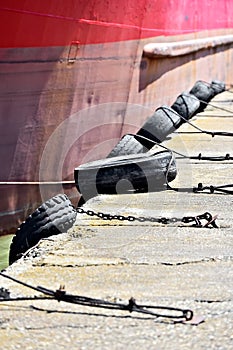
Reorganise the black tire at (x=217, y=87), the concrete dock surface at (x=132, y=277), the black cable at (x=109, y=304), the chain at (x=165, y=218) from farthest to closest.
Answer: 1. the black tire at (x=217, y=87)
2. the chain at (x=165, y=218)
3. the black cable at (x=109, y=304)
4. the concrete dock surface at (x=132, y=277)

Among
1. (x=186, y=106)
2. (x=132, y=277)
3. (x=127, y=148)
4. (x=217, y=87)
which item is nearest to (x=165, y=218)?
(x=132, y=277)

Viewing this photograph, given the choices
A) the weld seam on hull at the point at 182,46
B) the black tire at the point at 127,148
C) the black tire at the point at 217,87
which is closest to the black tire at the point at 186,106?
the weld seam on hull at the point at 182,46

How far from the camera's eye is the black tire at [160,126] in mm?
6781

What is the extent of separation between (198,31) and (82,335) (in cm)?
840

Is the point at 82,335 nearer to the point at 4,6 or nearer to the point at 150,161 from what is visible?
the point at 150,161

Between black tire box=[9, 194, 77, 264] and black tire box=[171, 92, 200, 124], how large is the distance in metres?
4.33

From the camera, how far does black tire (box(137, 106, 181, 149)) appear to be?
678cm

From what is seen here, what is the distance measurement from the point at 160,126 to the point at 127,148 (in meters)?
1.22

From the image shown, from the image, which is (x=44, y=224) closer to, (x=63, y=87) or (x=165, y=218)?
(x=165, y=218)

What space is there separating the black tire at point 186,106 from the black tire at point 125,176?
3314 millimetres

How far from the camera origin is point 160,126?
6836mm

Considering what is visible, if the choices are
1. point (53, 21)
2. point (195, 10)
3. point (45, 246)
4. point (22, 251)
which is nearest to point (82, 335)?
point (45, 246)

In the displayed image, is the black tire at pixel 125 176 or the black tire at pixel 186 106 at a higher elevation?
the black tire at pixel 186 106

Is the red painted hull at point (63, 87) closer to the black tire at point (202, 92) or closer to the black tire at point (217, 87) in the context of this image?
the black tire at point (202, 92)
